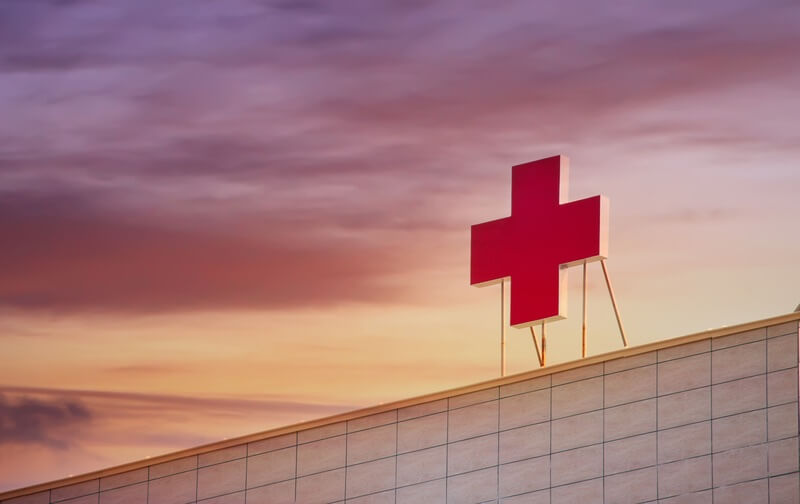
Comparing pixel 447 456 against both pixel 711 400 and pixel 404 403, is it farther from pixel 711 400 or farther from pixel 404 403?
pixel 711 400

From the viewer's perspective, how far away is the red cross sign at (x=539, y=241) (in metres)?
31.5

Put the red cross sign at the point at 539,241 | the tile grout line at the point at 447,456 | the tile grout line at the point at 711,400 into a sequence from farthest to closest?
the red cross sign at the point at 539,241
the tile grout line at the point at 447,456
the tile grout line at the point at 711,400

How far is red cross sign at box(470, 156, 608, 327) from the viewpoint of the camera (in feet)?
103

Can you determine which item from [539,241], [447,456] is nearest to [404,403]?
[447,456]

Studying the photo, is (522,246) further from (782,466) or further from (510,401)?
(782,466)

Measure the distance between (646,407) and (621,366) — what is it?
3.04ft

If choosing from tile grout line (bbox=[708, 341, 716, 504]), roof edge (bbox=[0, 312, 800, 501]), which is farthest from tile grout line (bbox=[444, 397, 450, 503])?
tile grout line (bbox=[708, 341, 716, 504])

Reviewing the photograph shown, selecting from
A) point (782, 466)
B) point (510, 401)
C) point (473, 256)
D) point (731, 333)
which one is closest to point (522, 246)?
point (473, 256)

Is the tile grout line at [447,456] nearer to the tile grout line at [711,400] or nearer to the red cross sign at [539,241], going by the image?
the red cross sign at [539,241]

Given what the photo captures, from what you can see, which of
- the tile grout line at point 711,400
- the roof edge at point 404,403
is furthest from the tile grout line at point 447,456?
the tile grout line at point 711,400

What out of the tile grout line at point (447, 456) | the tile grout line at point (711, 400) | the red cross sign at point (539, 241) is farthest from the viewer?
the red cross sign at point (539, 241)

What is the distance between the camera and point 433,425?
30.9m

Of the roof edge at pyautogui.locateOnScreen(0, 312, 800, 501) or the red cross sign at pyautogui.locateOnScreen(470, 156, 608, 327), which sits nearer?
the roof edge at pyautogui.locateOnScreen(0, 312, 800, 501)

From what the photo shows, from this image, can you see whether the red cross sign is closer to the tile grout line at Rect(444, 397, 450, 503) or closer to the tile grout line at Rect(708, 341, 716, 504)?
the tile grout line at Rect(444, 397, 450, 503)
